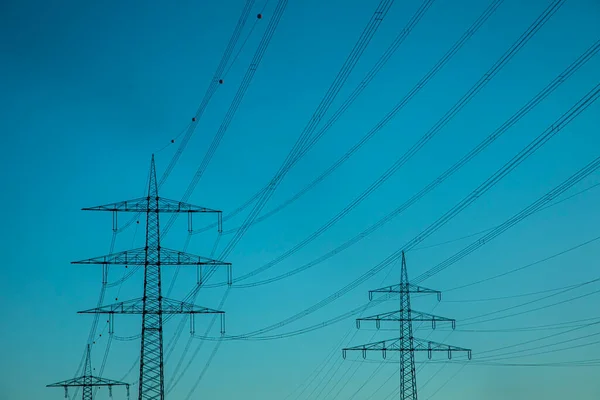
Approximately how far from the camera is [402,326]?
187ft

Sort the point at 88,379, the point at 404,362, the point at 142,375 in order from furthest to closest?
the point at 88,379, the point at 404,362, the point at 142,375

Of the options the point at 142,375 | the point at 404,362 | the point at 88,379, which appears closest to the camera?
the point at 142,375

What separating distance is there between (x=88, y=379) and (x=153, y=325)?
26458 millimetres

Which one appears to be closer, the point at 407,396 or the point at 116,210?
the point at 116,210

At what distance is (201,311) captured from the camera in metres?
49.6

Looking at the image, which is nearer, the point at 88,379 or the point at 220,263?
the point at 220,263

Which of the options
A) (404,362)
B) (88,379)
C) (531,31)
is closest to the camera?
(531,31)

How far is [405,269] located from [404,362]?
18.7 ft

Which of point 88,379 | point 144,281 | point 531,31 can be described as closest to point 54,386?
point 88,379

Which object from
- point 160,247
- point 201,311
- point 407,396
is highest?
point 160,247

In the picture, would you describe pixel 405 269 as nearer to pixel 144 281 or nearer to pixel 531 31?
pixel 144 281

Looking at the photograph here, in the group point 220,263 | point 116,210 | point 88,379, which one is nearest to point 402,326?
point 220,263

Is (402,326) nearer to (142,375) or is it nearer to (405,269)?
(405,269)

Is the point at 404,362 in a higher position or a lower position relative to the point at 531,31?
lower
